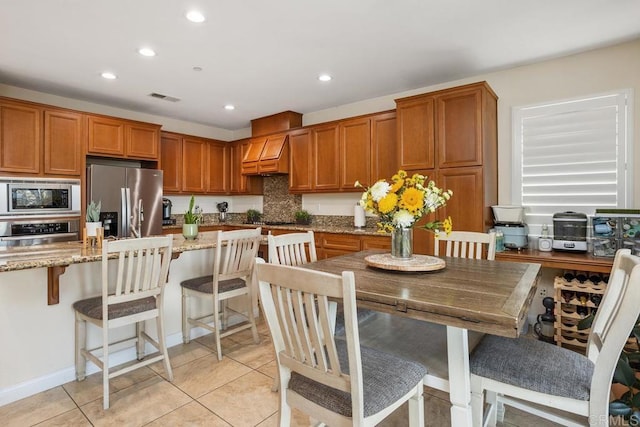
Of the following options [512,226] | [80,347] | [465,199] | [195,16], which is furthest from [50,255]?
[512,226]

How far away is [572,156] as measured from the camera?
311 centimetres

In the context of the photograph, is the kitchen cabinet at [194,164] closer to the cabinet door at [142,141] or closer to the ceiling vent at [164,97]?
the cabinet door at [142,141]

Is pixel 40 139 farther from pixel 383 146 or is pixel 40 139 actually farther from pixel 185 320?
pixel 383 146

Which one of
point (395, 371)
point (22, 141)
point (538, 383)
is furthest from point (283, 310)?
point (22, 141)

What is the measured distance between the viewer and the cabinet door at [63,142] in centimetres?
377

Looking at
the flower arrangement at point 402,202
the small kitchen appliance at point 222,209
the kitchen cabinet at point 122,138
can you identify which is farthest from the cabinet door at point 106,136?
the flower arrangement at point 402,202

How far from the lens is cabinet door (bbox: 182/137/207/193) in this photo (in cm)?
524

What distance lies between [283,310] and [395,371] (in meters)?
0.51

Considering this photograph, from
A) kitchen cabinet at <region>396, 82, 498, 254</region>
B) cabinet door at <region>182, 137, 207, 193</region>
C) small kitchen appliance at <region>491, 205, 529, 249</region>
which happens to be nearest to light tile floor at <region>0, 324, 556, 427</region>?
small kitchen appliance at <region>491, 205, 529, 249</region>

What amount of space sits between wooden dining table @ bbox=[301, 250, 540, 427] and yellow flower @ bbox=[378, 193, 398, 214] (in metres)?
0.33

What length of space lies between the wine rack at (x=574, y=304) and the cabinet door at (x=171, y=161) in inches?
192

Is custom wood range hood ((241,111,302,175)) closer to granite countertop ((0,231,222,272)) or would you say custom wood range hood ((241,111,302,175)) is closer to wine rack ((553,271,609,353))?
granite countertop ((0,231,222,272))

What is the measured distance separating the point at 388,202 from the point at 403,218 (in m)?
0.12

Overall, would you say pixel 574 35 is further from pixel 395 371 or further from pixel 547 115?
pixel 395 371
